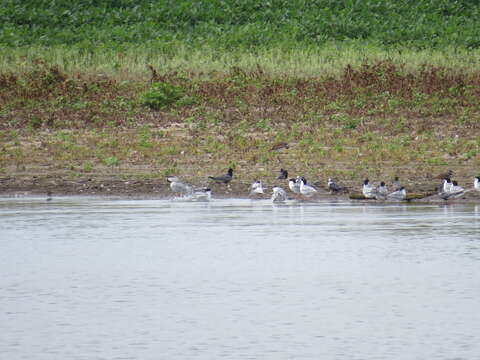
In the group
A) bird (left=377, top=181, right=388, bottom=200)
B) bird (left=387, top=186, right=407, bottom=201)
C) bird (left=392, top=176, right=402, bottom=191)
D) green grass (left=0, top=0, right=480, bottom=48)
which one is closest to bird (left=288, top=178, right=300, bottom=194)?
bird (left=377, top=181, right=388, bottom=200)

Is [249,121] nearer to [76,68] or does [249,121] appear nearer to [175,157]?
[175,157]

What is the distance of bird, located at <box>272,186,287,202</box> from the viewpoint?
61.2 feet

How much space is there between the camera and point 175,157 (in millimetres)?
22016

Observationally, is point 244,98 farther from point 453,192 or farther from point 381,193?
point 453,192

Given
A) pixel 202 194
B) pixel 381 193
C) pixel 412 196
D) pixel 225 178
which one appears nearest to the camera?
pixel 381 193

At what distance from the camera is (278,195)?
18.7 m

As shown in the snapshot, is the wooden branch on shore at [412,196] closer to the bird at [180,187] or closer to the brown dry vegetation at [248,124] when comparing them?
the brown dry vegetation at [248,124]

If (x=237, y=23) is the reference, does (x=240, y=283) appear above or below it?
below

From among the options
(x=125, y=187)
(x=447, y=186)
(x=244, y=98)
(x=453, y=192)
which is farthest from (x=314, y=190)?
(x=244, y=98)

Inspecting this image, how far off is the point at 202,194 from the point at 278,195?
4.63ft

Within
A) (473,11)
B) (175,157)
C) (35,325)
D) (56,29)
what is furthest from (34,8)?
(35,325)

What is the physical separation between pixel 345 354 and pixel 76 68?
2130 cm

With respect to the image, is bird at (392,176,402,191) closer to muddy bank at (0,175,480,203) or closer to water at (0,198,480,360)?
muddy bank at (0,175,480,203)

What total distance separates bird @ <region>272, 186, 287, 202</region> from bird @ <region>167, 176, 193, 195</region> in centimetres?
145
